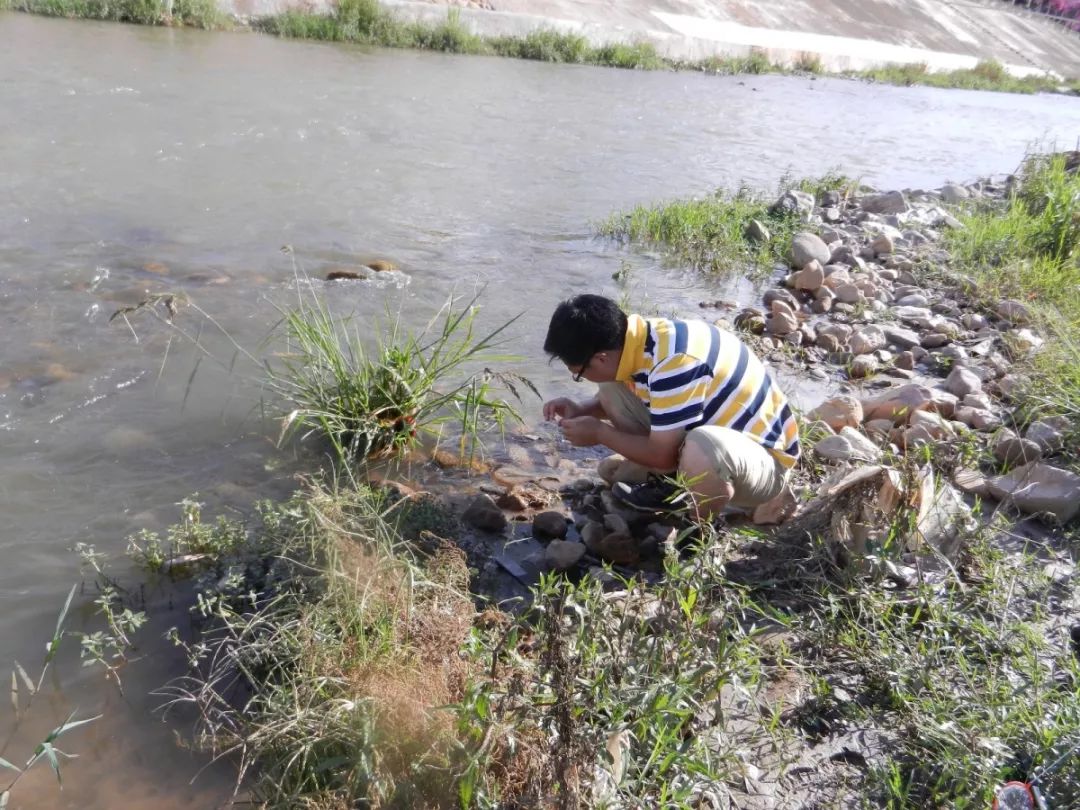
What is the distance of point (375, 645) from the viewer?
7.45ft

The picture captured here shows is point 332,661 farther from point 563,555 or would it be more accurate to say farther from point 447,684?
point 563,555

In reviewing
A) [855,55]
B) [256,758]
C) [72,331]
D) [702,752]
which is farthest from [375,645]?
[855,55]

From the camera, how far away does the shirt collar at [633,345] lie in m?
3.01

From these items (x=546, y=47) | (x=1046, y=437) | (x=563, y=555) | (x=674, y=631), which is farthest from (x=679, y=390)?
(x=546, y=47)

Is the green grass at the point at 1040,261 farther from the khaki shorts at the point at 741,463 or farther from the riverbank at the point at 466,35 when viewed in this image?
the riverbank at the point at 466,35

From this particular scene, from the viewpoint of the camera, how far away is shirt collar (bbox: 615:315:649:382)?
3012mm

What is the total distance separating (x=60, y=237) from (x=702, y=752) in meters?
5.60

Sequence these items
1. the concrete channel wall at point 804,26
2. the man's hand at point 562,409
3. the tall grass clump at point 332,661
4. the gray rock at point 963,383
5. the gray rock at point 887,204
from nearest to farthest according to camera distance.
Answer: the tall grass clump at point 332,661, the man's hand at point 562,409, the gray rock at point 963,383, the gray rock at point 887,204, the concrete channel wall at point 804,26

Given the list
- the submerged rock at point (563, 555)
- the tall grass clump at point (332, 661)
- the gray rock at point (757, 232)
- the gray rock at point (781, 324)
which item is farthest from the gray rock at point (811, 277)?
the tall grass clump at point (332, 661)

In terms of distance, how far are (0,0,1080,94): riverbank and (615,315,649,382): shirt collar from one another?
559 inches

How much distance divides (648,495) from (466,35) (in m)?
16.1

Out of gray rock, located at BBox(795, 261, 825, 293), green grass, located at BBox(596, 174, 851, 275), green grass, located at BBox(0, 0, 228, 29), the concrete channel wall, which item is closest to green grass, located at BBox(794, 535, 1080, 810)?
gray rock, located at BBox(795, 261, 825, 293)

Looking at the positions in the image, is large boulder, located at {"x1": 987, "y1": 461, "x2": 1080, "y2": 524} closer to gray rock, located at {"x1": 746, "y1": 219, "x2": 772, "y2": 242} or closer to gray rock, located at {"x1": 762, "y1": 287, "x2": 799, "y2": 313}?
gray rock, located at {"x1": 762, "y1": 287, "x2": 799, "y2": 313}

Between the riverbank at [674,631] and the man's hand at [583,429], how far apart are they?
11.3 inches
